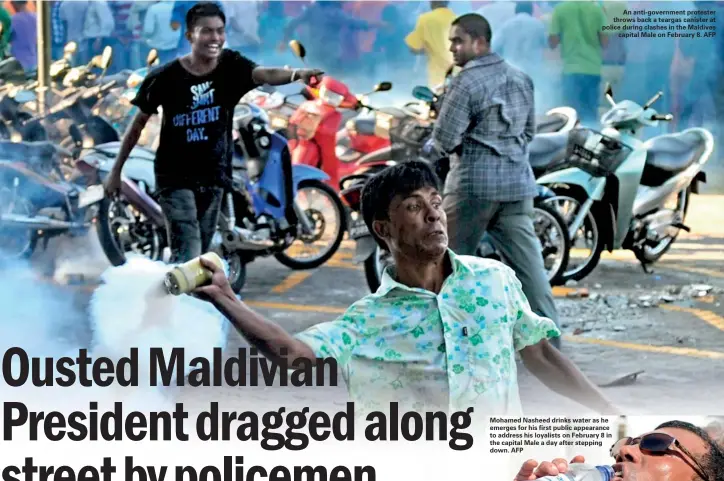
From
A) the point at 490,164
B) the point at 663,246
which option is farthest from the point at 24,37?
the point at 663,246

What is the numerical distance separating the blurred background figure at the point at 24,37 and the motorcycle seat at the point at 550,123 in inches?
76.6

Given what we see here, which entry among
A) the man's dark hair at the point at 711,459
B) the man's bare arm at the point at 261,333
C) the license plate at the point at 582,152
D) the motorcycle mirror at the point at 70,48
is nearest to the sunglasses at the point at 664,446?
the man's dark hair at the point at 711,459

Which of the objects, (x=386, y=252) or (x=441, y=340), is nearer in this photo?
(x=441, y=340)

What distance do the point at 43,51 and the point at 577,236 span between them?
223 cm

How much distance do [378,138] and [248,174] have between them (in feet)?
1.78

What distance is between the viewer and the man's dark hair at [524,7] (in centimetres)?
484

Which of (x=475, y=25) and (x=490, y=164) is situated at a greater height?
(x=475, y=25)

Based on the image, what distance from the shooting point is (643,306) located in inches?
201

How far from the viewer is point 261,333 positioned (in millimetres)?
2793

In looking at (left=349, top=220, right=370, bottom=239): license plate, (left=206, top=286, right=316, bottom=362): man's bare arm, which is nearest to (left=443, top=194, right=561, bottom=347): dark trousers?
(left=349, top=220, right=370, bottom=239): license plate

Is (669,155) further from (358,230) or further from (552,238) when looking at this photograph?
(358,230)

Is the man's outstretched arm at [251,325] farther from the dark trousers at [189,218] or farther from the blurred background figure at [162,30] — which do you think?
the blurred background figure at [162,30]

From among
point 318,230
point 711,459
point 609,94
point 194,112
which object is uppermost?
point 609,94

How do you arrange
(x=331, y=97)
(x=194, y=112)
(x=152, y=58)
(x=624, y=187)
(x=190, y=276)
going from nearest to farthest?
(x=190, y=276)
(x=194, y=112)
(x=152, y=58)
(x=331, y=97)
(x=624, y=187)
